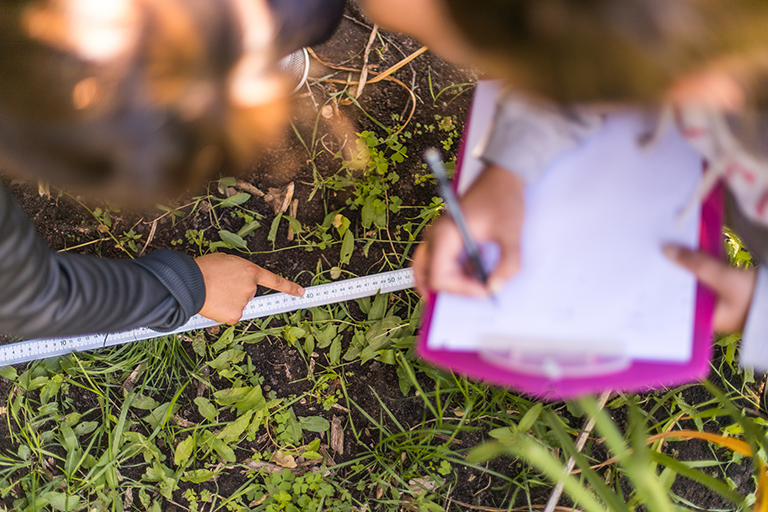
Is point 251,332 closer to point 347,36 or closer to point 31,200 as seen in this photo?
point 31,200

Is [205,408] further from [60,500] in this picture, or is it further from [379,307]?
[379,307]

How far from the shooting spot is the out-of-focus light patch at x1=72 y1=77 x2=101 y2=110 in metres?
1.02

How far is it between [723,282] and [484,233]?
0.46 metres

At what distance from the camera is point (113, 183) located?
4.38 feet

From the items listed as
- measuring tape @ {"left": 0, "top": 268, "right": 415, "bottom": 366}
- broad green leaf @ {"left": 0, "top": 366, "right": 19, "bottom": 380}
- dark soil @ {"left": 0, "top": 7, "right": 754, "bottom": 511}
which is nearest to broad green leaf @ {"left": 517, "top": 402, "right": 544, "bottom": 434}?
dark soil @ {"left": 0, "top": 7, "right": 754, "bottom": 511}

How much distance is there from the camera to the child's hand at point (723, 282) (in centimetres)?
88

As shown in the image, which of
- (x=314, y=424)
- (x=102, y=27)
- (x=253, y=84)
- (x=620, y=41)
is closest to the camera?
(x=620, y=41)

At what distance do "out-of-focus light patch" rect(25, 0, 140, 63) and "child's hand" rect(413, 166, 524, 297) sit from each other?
0.80m

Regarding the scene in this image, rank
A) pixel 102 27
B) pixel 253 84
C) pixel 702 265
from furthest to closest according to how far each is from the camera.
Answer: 1. pixel 253 84
2. pixel 102 27
3. pixel 702 265

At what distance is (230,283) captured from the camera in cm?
159

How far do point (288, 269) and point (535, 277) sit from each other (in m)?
1.07

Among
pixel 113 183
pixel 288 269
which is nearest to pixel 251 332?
pixel 288 269

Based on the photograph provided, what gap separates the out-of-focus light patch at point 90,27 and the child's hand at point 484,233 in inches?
31.6

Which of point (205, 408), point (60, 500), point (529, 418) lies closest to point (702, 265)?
point (529, 418)
